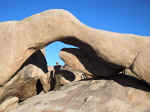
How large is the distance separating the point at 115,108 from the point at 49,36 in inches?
86.8

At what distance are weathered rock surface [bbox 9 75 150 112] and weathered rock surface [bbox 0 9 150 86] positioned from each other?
0.45 meters

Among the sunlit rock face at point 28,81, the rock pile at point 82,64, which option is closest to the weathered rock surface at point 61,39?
the rock pile at point 82,64

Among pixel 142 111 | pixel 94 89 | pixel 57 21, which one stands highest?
pixel 57 21

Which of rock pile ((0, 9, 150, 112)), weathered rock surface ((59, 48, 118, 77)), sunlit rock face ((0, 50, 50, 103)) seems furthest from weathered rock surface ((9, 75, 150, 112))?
sunlit rock face ((0, 50, 50, 103))

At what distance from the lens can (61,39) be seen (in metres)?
4.38

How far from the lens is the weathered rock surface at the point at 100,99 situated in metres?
3.29

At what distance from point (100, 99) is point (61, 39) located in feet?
5.75

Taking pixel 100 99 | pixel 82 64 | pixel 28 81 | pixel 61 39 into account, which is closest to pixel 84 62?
pixel 82 64

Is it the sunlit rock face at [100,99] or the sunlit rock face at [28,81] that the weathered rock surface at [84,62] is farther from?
the sunlit rock face at [28,81]

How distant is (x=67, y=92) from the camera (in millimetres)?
3922

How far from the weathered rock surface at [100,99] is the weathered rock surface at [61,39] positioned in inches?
17.6

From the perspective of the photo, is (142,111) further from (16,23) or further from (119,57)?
(16,23)

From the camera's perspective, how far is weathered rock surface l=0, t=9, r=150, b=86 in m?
3.77

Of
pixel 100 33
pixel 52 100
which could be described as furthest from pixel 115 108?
pixel 100 33
